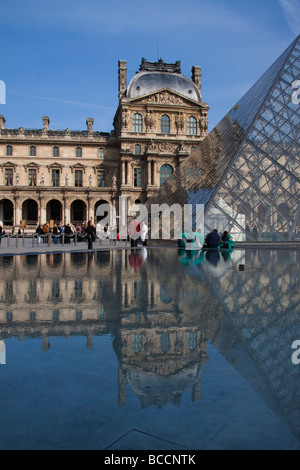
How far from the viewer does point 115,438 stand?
1982 millimetres

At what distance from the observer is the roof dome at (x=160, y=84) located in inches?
1859

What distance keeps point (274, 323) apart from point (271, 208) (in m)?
14.5

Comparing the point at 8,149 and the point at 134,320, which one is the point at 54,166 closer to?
the point at 8,149

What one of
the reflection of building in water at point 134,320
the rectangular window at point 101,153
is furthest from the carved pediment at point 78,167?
the reflection of building in water at point 134,320

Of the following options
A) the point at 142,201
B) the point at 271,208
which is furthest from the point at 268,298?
the point at 142,201

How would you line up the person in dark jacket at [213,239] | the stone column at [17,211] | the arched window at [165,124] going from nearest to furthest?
the person in dark jacket at [213,239] < the stone column at [17,211] < the arched window at [165,124]

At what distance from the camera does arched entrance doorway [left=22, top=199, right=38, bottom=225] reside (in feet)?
157

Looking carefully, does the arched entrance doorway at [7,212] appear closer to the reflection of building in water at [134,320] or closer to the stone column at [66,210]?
the stone column at [66,210]

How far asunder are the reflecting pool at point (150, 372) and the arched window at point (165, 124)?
41962 millimetres

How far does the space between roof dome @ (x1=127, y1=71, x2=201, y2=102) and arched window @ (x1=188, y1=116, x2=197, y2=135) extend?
2.72 metres

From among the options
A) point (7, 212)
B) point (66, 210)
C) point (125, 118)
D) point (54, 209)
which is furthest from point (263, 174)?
point (7, 212)

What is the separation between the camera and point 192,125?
46.9 meters

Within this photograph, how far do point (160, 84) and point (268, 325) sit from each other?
47365mm
